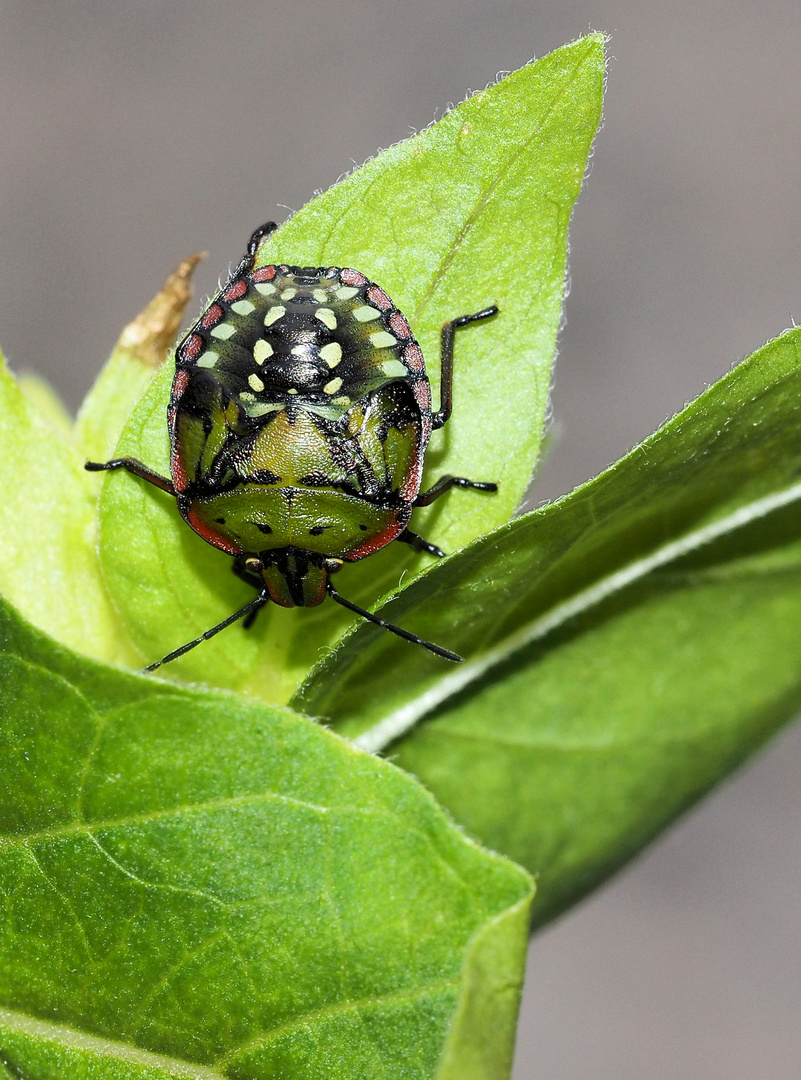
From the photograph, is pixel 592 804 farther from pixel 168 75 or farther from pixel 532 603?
pixel 168 75

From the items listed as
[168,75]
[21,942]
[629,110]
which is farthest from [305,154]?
[21,942]

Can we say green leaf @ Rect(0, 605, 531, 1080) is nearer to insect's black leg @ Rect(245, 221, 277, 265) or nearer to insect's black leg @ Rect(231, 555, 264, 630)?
insect's black leg @ Rect(231, 555, 264, 630)

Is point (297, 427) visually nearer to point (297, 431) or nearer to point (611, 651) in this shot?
→ point (297, 431)

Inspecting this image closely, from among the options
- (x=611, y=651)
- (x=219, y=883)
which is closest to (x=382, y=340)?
(x=611, y=651)

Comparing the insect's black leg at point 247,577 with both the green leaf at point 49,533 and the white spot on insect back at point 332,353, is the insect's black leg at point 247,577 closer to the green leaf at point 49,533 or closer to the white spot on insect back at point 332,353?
the green leaf at point 49,533

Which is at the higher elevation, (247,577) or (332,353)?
(332,353)
